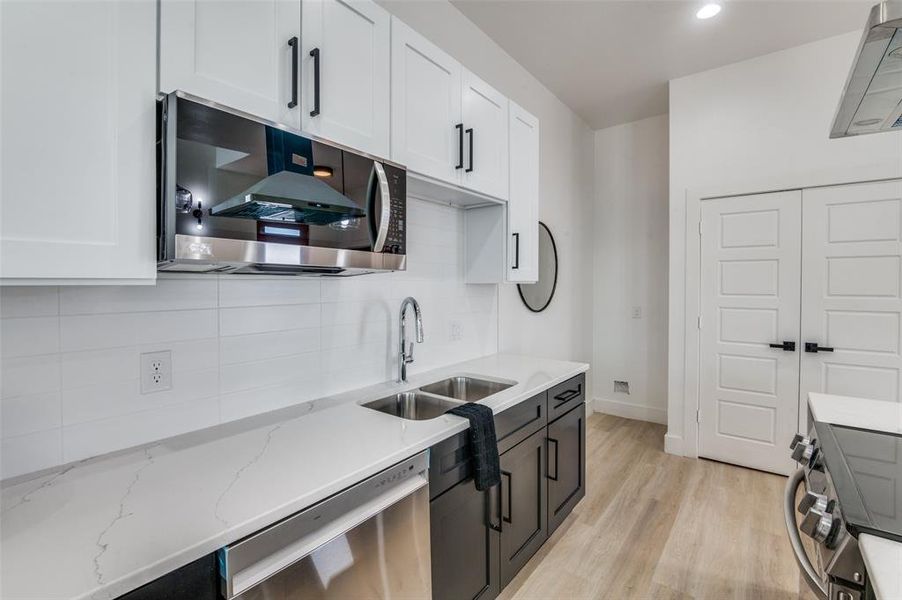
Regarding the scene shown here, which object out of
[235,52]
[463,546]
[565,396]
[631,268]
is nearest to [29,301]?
[235,52]

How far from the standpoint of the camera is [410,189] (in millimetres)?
2113

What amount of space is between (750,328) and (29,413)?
13.0 ft

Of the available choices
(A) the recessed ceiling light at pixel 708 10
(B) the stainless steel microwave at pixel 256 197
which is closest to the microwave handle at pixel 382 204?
(B) the stainless steel microwave at pixel 256 197

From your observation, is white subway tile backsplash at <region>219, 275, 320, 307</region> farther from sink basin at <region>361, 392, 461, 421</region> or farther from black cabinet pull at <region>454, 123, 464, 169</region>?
black cabinet pull at <region>454, 123, 464, 169</region>

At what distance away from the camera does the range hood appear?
837 mm

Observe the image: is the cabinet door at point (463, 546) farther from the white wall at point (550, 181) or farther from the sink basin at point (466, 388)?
the white wall at point (550, 181)

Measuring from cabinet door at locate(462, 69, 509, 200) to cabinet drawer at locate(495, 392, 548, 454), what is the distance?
1076mm

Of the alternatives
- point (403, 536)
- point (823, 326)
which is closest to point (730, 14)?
point (823, 326)

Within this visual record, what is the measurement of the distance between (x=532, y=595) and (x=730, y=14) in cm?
350

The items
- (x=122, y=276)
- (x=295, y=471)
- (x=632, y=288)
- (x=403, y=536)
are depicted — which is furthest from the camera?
(x=632, y=288)

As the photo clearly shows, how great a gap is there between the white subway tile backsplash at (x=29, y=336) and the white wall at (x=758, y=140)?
375 centimetres

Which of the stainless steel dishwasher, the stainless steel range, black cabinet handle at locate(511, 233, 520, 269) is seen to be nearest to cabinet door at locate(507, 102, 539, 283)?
black cabinet handle at locate(511, 233, 520, 269)

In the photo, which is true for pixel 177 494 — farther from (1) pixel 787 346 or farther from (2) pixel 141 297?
(1) pixel 787 346

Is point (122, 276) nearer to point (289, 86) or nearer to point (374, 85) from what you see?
point (289, 86)
